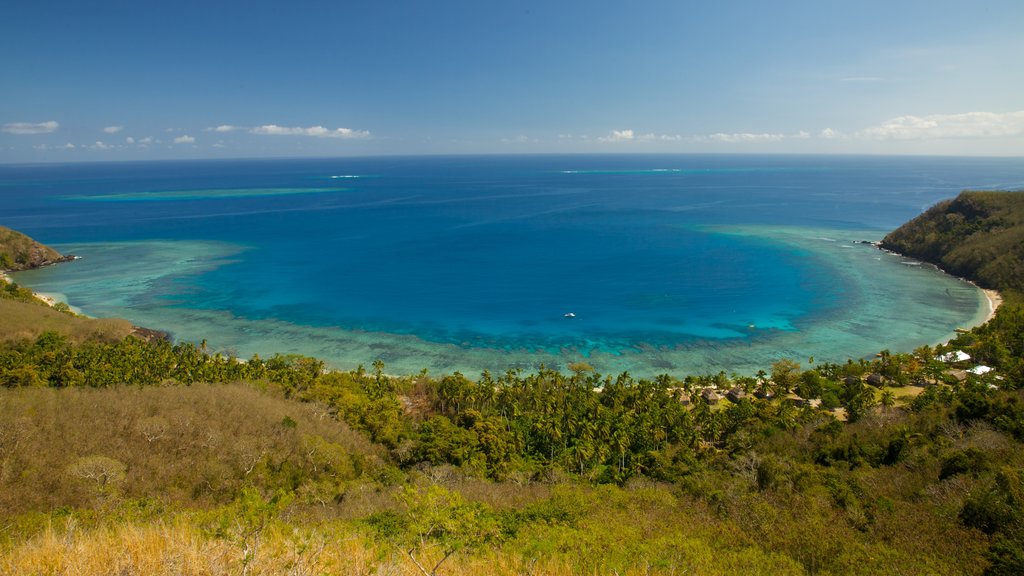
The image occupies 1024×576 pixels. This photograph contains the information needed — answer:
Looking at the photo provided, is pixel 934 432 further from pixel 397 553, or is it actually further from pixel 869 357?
pixel 397 553

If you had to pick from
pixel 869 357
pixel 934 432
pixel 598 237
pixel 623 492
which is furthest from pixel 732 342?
pixel 598 237

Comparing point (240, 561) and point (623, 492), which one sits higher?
point (240, 561)

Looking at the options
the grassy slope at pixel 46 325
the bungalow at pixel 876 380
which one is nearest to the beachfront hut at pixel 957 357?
the bungalow at pixel 876 380

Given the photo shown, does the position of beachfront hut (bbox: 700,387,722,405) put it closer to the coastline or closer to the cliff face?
the coastline

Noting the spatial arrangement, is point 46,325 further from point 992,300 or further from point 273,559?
point 992,300

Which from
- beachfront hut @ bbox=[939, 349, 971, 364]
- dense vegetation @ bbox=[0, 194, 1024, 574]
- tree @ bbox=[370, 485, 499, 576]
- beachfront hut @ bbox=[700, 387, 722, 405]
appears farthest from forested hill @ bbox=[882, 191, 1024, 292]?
tree @ bbox=[370, 485, 499, 576]

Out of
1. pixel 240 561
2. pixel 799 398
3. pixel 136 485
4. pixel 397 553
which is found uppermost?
pixel 240 561
